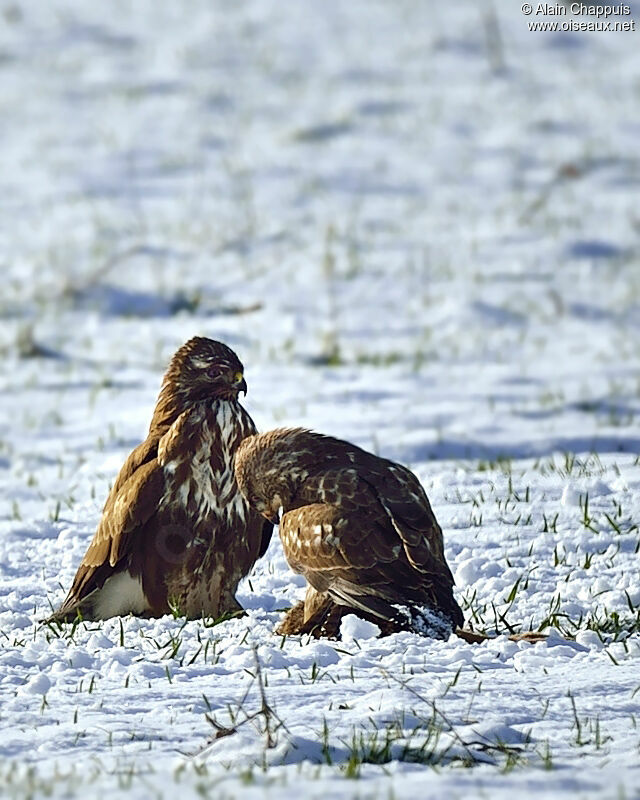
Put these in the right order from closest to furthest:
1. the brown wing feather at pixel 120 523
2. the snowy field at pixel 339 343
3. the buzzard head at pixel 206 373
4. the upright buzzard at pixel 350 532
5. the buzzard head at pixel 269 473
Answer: the snowy field at pixel 339 343 < the upright buzzard at pixel 350 532 < the buzzard head at pixel 269 473 < the brown wing feather at pixel 120 523 < the buzzard head at pixel 206 373

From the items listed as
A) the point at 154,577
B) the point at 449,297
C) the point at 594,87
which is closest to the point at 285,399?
the point at 449,297

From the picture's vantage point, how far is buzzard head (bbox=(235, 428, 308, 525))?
578 cm

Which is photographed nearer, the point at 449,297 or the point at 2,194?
the point at 449,297

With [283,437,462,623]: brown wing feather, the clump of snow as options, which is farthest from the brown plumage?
the clump of snow

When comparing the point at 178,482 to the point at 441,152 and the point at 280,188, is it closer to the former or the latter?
the point at 280,188

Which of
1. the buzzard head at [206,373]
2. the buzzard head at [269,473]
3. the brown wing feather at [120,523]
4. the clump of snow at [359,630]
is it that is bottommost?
the clump of snow at [359,630]

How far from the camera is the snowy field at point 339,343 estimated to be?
4281mm

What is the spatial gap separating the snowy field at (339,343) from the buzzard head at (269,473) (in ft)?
1.64

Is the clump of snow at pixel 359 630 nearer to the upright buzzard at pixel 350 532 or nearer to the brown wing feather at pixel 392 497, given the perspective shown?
the upright buzzard at pixel 350 532

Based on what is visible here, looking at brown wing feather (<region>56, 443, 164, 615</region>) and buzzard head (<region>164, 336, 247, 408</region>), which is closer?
brown wing feather (<region>56, 443, 164, 615</region>)

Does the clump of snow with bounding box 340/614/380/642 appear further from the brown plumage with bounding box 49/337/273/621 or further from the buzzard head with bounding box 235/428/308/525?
the brown plumage with bounding box 49/337/273/621

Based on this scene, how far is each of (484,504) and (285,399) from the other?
3917 mm

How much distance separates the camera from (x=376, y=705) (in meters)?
4.46

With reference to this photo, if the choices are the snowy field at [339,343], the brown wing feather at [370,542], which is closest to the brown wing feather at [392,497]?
the brown wing feather at [370,542]
